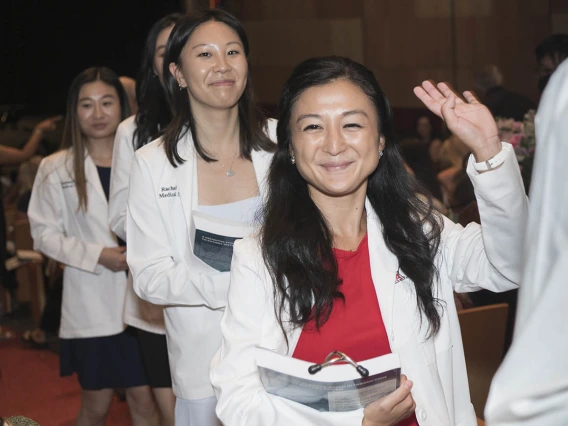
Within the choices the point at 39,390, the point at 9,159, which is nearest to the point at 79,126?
the point at 9,159

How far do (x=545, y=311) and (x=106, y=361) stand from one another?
3543mm

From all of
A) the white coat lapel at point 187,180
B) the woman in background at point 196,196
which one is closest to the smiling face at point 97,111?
the woman in background at point 196,196

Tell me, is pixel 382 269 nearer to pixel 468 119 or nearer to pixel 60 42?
pixel 468 119

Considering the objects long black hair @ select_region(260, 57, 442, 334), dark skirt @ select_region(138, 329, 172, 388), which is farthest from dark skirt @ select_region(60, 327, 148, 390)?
long black hair @ select_region(260, 57, 442, 334)

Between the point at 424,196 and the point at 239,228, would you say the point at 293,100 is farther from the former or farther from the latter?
the point at 239,228

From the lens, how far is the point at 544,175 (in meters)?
0.95

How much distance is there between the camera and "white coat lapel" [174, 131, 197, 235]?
9.77 feet

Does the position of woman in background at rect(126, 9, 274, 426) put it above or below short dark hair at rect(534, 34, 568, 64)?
below

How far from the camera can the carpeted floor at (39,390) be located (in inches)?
206

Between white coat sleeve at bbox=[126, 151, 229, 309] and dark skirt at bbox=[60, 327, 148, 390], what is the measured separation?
51.8 inches

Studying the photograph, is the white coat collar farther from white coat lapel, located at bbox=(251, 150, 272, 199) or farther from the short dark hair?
the short dark hair

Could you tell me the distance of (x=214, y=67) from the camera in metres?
3.04

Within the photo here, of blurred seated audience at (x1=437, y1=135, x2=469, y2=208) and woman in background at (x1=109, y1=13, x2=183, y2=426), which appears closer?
woman in background at (x1=109, y1=13, x2=183, y2=426)

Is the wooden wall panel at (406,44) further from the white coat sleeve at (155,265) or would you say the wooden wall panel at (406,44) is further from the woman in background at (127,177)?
the white coat sleeve at (155,265)
